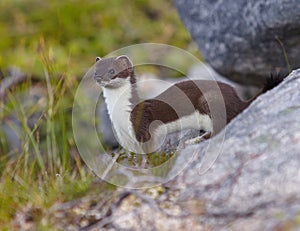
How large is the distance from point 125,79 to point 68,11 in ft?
16.0

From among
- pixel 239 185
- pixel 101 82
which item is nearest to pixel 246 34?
pixel 101 82

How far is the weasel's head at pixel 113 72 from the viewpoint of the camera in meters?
3.50

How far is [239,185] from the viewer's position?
264cm

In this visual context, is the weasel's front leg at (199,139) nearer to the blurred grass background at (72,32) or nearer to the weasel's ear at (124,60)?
the weasel's ear at (124,60)

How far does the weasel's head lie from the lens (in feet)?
11.5

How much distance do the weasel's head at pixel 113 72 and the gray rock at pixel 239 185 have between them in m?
0.72

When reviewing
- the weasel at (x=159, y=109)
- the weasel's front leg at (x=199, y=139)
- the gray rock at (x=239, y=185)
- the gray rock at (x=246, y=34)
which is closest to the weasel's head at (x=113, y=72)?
the weasel at (x=159, y=109)

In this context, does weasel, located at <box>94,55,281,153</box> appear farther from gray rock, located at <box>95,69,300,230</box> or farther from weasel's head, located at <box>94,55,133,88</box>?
gray rock, located at <box>95,69,300,230</box>

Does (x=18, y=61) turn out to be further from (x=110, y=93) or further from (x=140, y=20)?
(x=110, y=93)

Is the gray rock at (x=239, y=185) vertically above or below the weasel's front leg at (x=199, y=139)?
above

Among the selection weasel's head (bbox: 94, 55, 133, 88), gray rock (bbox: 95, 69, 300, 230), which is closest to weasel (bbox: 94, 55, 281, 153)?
weasel's head (bbox: 94, 55, 133, 88)

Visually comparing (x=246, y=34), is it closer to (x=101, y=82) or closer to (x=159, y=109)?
(x=159, y=109)

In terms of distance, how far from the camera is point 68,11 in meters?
8.28

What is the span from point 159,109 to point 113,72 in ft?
1.17
